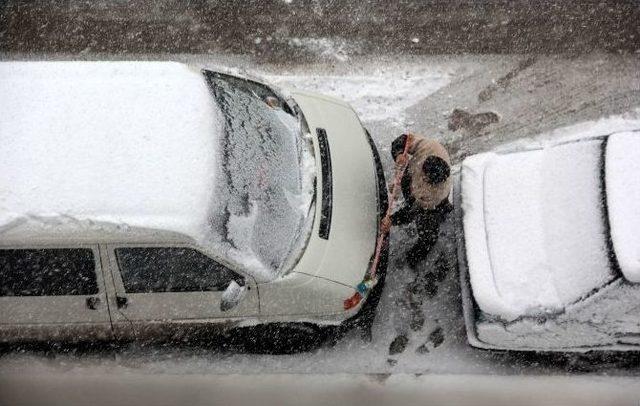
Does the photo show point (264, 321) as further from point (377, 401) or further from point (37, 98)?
point (37, 98)

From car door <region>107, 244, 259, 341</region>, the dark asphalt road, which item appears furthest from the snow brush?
the dark asphalt road

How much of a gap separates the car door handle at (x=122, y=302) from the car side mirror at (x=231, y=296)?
755 mm

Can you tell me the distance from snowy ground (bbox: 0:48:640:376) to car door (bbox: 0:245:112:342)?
0.55m

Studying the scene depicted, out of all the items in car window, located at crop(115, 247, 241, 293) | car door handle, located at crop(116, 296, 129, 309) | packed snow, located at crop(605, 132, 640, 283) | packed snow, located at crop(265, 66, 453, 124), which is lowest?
car door handle, located at crop(116, 296, 129, 309)

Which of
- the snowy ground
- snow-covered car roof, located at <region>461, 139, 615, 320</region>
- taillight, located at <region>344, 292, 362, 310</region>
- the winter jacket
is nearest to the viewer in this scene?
snow-covered car roof, located at <region>461, 139, 615, 320</region>

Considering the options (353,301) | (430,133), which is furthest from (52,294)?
(430,133)

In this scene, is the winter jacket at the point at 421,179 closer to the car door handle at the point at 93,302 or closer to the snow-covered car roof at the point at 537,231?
the snow-covered car roof at the point at 537,231

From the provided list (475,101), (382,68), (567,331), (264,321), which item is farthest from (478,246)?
(382,68)

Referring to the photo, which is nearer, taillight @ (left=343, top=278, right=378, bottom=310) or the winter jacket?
taillight @ (left=343, top=278, right=378, bottom=310)

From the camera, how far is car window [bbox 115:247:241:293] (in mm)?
4398

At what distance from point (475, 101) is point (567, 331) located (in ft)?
9.18

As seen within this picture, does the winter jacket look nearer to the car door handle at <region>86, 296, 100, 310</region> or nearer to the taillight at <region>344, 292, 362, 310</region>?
the taillight at <region>344, 292, 362, 310</region>

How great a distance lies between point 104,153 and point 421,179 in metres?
2.45

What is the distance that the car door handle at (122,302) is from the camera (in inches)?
183
